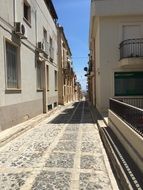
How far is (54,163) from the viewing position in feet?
22.6

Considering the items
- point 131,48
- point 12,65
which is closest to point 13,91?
point 12,65

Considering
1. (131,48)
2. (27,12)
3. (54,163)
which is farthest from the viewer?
(131,48)

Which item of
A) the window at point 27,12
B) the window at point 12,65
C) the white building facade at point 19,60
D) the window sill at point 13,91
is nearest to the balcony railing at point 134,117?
the white building facade at point 19,60

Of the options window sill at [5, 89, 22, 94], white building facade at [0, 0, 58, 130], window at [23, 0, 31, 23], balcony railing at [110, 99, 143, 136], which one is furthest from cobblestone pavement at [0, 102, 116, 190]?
window at [23, 0, 31, 23]

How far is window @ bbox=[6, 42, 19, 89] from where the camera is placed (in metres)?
11.9

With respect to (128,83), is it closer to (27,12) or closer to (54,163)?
(27,12)

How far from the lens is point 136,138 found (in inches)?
259

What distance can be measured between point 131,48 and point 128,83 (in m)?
2.06

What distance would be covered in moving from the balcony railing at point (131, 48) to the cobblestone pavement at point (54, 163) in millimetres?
8277

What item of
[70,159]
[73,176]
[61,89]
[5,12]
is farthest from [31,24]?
[61,89]

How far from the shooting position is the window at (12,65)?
11938 mm

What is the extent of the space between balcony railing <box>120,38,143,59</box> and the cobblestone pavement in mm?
8277

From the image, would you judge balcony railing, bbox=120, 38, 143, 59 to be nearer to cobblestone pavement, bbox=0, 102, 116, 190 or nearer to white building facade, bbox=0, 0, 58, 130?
white building facade, bbox=0, 0, 58, 130

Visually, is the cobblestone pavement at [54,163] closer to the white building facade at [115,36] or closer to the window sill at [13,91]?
the window sill at [13,91]
